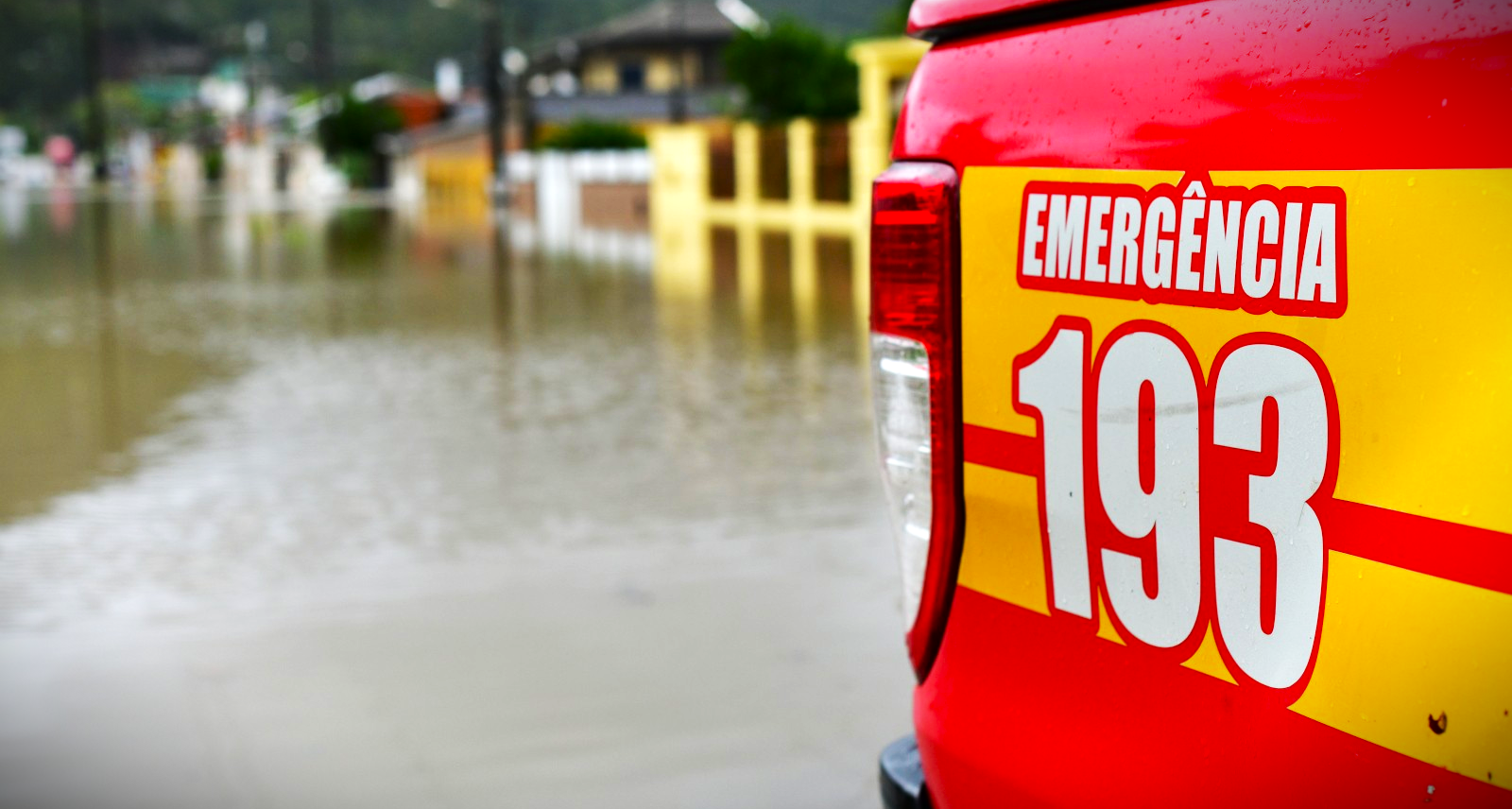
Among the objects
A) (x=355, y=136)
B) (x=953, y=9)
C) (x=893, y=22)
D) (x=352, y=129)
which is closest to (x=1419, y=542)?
(x=953, y=9)

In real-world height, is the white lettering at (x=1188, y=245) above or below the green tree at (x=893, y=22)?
below

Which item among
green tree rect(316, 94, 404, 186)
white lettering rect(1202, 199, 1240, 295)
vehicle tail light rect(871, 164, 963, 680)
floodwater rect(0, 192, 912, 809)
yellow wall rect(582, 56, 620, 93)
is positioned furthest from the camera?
yellow wall rect(582, 56, 620, 93)

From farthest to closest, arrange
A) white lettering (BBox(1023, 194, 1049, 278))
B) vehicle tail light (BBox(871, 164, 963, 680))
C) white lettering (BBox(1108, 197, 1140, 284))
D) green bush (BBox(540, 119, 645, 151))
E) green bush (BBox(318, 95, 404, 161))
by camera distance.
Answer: green bush (BBox(318, 95, 404, 161))
green bush (BBox(540, 119, 645, 151))
vehicle tail light (BBox(871, 164, 963, 680))
white lettering (BBox(1023, 194, 1049, 278))
white lettering (BBox(1108, 197, 1140, 284))

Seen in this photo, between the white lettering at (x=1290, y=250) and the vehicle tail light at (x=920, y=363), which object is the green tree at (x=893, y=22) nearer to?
the vehicle tail light at (x=920, y=363)

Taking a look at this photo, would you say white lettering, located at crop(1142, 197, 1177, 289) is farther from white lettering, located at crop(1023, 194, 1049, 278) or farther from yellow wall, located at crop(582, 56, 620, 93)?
yellow wall, located at crop(582, 56, 620, 93)

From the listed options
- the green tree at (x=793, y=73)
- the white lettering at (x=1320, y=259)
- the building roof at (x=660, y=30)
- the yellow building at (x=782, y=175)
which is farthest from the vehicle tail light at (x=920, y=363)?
the building roof at (x=660, y=30)

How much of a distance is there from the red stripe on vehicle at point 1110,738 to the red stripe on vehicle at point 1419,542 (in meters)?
0.17

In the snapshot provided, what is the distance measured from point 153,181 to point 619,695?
9936 centimetres

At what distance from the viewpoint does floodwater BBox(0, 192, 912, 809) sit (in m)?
4.18

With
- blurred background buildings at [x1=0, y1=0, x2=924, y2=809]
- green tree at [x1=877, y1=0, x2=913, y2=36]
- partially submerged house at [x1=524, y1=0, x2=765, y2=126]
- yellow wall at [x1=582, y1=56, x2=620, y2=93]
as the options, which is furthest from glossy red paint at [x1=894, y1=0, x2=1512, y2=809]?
yellow wall at [x1=582, y1=56, x2=620, y2=93]

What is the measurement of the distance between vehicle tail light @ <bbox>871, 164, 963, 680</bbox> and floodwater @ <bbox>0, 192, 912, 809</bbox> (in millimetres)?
1680

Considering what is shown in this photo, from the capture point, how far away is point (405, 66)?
13438cm

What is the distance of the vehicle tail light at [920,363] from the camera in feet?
7.30

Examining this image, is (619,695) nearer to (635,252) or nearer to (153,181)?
(635,252)
